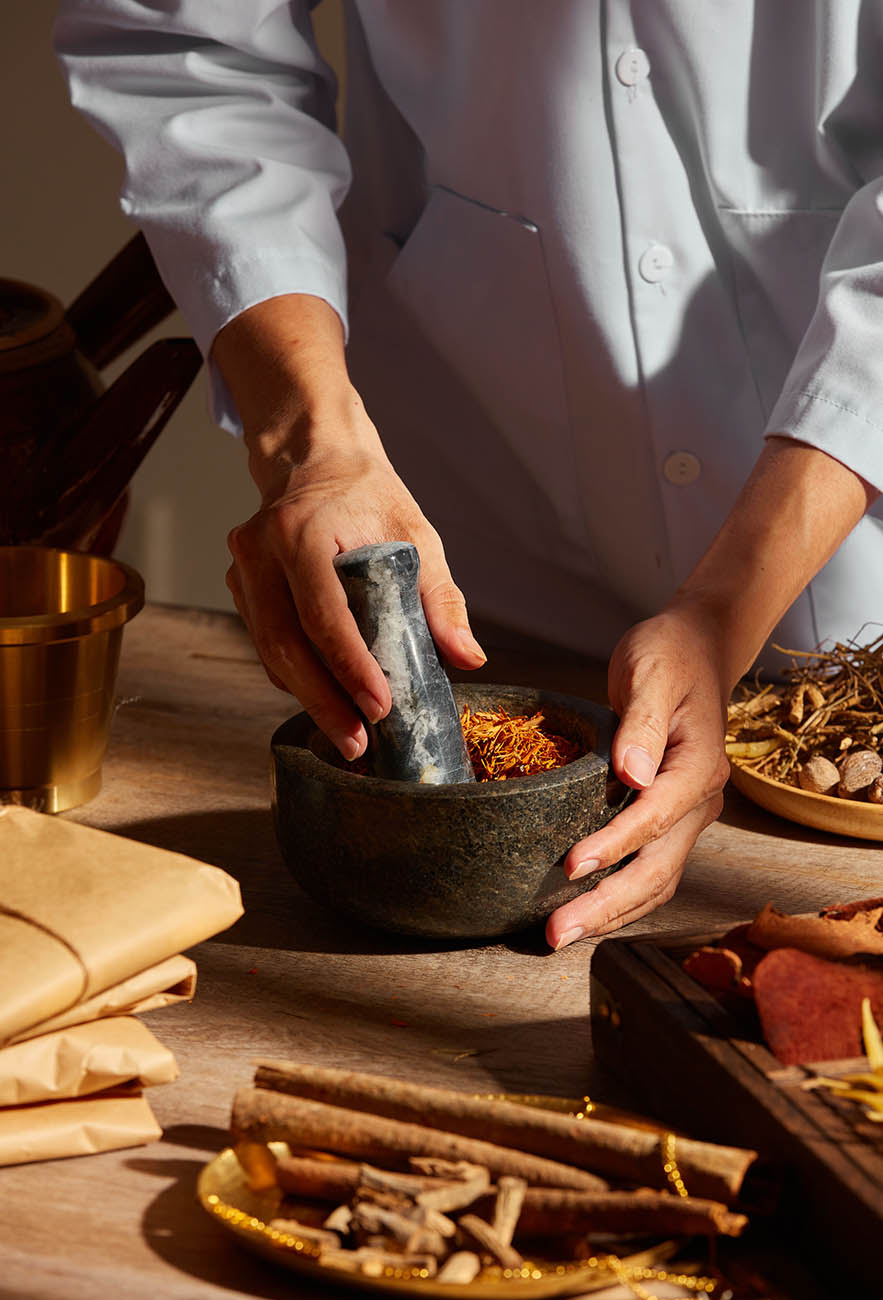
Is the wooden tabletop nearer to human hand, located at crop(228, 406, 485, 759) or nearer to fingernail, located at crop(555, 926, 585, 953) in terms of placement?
fingernail, located at crop(555, 926, 585, 953)

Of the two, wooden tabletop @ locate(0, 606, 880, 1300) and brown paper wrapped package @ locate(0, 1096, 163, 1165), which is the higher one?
brown paper wrapped package @ locate(0, 1096, 163, 1165)

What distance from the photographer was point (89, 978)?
0.85 m

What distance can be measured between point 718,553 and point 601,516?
456 millimetres

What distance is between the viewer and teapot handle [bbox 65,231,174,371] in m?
2.02

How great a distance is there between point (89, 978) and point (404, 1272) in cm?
27

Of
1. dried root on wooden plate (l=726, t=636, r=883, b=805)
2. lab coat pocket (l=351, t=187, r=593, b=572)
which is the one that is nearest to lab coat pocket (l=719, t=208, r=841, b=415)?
lab coat pocket (l=351, t=187, r=593, b=572)

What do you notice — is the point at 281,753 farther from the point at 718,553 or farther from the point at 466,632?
the point at 718,553

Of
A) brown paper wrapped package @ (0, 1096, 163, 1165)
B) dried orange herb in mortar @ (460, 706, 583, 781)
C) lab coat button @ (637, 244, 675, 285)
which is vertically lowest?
brown paper wrapped package @ (0, 1096, 163, 1165)

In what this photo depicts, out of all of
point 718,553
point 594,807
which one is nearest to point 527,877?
point 594,807

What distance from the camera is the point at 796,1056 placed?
806mm

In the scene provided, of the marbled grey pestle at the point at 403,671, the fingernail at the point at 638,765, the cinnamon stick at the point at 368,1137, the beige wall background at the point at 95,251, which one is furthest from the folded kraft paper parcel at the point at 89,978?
the beige wall background at the point at 95,251

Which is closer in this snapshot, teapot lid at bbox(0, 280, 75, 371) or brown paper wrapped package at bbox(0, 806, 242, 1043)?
brown paper wrapped package at bbox(0, 806, 242, 1043)

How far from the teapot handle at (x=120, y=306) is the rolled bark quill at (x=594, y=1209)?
150 centimetres

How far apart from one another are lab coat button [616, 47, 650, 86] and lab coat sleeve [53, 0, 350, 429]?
362 mm
